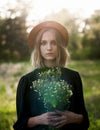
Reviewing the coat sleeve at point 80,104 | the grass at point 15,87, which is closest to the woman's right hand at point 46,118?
the coat sleeve at point 80,104

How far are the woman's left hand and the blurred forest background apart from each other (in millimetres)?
530

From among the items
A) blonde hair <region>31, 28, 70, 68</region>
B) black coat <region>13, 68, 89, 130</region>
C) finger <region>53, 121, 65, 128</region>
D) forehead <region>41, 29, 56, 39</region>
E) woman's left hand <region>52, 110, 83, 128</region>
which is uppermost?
forehead <region>41, 29, 56, 39</region>

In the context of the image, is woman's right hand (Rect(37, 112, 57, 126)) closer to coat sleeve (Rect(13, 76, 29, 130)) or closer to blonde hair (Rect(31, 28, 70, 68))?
coat sleeve (Rect(13, 76, 29, 130))

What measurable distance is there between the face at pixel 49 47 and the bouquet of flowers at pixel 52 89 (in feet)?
0.21

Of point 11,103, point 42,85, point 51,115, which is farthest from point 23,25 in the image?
point 51,115

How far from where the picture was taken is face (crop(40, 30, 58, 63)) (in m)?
1.81

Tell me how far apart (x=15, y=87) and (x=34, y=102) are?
590 millimetres

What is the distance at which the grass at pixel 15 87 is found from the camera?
2.28m

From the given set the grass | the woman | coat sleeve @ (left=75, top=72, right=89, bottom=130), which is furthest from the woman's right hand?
the grass

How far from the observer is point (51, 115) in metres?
1.73

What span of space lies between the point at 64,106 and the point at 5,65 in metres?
0.77

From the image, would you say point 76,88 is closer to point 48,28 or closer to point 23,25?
point 48,28

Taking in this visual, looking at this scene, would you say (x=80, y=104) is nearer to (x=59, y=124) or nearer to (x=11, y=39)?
(x=59, y=124)

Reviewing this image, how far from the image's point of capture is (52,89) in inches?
70.8
